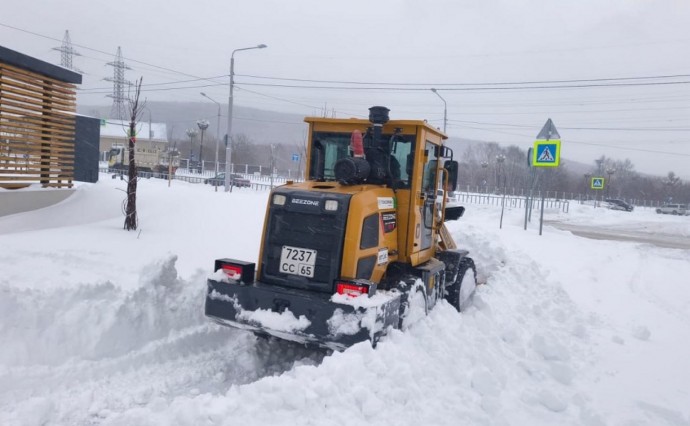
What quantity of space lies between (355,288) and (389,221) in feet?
3.83

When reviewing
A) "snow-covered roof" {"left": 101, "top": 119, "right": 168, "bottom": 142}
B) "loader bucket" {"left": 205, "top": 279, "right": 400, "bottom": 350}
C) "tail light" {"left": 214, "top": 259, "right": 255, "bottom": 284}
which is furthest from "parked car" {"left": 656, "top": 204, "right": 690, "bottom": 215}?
"snow-covered roof" {"left": 101, "top": 119, "right": 168, "bottom": 142}

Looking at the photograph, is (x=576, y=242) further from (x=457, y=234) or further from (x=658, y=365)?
(x=658, y=365)

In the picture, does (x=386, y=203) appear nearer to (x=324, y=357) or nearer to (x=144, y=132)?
(x=324, y=357)

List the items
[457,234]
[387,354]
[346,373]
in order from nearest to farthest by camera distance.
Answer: [346,373] < [387,354] < [457,234]

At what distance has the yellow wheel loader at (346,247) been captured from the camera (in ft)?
16.3

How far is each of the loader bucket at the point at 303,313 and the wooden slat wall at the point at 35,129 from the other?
9284 millimetres

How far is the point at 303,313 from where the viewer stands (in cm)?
498

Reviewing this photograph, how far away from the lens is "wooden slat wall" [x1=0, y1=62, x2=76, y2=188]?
39.2ft

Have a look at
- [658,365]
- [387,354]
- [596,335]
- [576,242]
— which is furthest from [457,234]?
[576,242]

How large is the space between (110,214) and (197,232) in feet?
9.52

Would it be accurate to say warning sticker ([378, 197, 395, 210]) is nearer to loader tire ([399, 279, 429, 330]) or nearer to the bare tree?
loader tire ([399, 279, 429, 330])

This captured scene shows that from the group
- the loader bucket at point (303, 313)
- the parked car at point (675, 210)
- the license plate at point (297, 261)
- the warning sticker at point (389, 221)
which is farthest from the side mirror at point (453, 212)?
the parked car at point (675, 210)

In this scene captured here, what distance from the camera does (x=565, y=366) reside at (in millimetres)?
5434

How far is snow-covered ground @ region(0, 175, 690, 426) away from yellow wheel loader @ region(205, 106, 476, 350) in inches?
16.0
